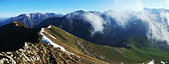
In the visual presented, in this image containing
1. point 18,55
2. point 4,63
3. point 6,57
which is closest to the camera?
point 4,63

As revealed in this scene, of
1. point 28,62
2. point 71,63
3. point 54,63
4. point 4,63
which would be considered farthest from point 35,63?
point 71,63

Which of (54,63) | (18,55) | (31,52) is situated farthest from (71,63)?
(18,55)

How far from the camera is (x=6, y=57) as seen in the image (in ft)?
191

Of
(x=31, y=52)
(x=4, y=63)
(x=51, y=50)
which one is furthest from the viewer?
(x=51, y=50)

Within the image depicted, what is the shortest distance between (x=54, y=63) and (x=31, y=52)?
36.7ft

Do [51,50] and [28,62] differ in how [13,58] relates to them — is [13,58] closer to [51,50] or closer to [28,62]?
[28,62]

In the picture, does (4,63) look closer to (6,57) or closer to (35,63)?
(6,57)

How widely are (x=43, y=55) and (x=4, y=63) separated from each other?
24.1 m

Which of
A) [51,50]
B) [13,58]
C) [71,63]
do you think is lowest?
[71,63]

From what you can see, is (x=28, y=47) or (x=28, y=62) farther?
(x=28, y=47)

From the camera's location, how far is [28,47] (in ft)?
260

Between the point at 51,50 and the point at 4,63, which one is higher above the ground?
the point at 4,63

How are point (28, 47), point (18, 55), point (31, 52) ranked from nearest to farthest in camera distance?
1. point (18, 55)
2. point (31, 52)
3. point (28, 47)

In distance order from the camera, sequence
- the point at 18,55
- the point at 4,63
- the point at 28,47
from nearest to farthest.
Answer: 1. the point at 4,63
2. the point at 18,55
3. the point at 28,47
